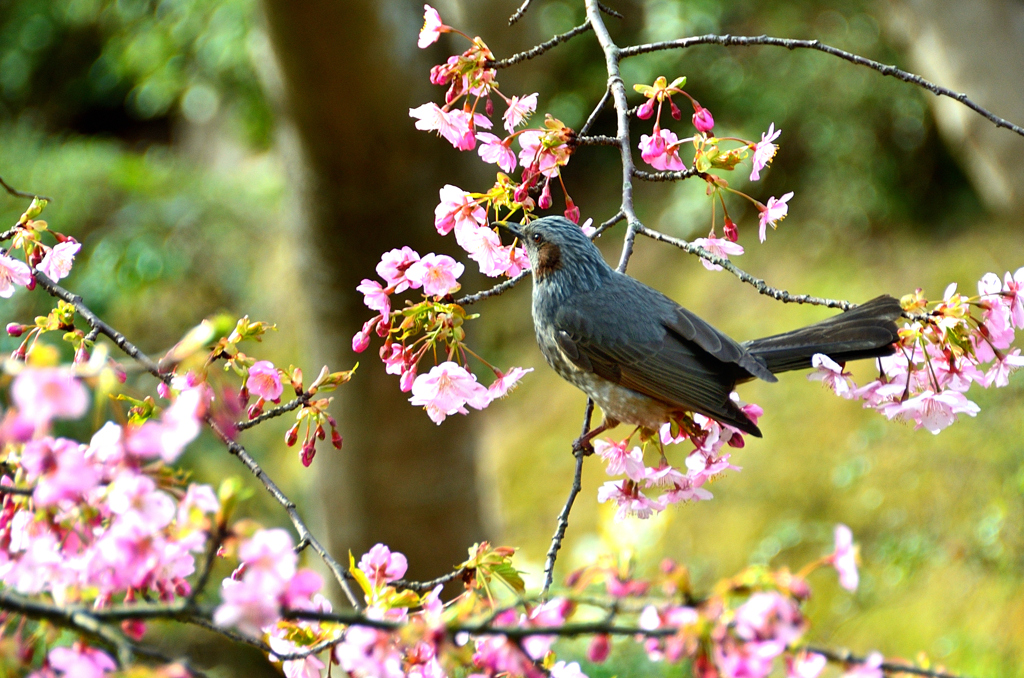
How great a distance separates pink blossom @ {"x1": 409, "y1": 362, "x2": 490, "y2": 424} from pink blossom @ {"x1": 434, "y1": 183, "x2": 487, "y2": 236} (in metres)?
0.30

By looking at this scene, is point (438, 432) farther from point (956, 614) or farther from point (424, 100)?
point (956, 614)

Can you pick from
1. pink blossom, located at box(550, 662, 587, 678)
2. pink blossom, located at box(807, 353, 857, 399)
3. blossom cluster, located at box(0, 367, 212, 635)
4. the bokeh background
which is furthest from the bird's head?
the bokeh background

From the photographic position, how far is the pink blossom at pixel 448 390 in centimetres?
166

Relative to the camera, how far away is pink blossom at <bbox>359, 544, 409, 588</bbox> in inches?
57.3

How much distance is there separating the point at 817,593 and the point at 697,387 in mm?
3916

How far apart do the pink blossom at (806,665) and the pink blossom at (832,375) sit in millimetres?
859

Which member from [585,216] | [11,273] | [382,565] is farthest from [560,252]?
[585,216]

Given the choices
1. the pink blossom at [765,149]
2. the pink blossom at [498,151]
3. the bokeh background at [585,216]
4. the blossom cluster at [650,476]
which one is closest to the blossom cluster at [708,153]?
the pink blossom at [765,149]

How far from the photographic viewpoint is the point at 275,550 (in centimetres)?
89

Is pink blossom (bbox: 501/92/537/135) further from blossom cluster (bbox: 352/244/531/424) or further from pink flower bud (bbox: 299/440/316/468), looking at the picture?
pink flower bud (bbox: 299/440/316/468)

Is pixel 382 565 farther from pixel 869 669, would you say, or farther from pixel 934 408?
pixel 934 408

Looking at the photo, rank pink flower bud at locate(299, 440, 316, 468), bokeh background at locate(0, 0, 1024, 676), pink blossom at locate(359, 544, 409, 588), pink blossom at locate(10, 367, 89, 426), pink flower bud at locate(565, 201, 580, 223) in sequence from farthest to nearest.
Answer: bokeh background at locate(0, 0, 1024, 676) → pink flower bud at locate(565, 201, 580, 223) → pink flower bud at locate(299, 440, 316, 468) → pink blossom at locate(359, 544, 409, 588) → pink blossom at locate(10, 367, 89, 426)

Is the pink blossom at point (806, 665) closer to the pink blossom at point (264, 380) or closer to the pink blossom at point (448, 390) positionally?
the pink blossom at point (448, 390)

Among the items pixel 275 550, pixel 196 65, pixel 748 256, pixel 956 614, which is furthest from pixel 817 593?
pixel 196 65
